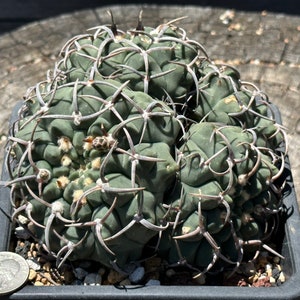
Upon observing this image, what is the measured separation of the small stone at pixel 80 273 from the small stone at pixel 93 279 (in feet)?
0.03

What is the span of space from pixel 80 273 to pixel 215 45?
5.11 feet

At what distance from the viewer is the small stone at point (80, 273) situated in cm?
154

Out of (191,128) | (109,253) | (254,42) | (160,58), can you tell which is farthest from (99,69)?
(254,42)

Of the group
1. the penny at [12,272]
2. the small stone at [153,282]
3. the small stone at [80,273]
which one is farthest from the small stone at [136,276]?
the penny at [12,272]

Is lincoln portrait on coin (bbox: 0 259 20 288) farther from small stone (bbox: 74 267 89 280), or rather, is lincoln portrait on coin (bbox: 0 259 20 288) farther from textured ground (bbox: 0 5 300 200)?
textured ground (bbox: 0 5 300 200)

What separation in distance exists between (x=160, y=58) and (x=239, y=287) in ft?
1.92

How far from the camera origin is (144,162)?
1.32 metres

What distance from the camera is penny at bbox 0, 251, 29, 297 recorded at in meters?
1.43

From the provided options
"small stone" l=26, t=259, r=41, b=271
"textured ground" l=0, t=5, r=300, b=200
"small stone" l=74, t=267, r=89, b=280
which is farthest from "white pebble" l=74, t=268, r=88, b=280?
"textured ground" l=0, t=5, r=300, b=200

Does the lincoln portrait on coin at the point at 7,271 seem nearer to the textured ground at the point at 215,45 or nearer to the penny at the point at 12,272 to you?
the penny at the point at 12,272

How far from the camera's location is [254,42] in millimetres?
2811

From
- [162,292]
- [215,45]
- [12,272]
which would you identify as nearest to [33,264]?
[12,272]

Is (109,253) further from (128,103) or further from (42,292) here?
(128,103)

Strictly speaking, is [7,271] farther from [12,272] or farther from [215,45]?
[215,45]
